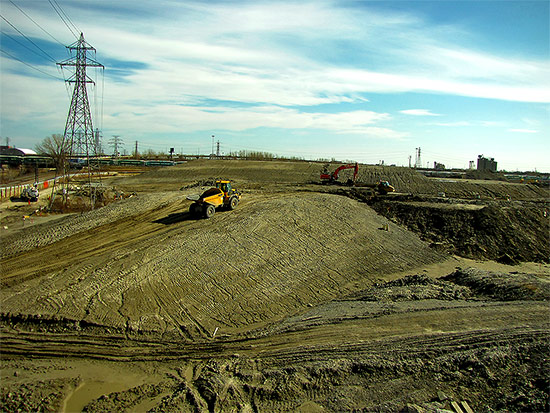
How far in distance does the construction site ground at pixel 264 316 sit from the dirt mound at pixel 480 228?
0.23 meters

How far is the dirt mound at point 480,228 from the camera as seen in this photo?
80.6 ft

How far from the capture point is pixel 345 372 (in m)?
9.34

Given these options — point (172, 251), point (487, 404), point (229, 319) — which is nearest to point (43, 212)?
point (172, 251)

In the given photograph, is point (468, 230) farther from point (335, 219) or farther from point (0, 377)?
point (0, 377)

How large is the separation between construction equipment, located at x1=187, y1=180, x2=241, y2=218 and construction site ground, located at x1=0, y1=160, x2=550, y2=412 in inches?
32.7

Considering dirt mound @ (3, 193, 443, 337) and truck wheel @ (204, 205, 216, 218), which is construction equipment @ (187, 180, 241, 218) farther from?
dirt mound @ (3, 193, 443, 337)

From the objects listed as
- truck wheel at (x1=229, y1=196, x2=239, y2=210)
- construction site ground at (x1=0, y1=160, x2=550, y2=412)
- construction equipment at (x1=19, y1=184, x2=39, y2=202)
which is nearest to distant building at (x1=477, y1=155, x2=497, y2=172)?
construction site ground at (x1=0, y1=160, x2=550, y2=412)

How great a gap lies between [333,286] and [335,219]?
310 inches

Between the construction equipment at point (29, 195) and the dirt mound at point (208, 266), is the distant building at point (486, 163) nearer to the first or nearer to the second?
the dirt mound at point (208, 266)

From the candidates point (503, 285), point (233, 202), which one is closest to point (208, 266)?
point (233, 202)

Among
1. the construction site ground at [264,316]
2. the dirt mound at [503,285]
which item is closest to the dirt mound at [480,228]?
the construction site ground at [264,316]

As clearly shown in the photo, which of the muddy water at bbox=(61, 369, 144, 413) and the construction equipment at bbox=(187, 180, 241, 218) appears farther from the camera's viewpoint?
the construction equipment at bbox=(187, 180, 241, 218)

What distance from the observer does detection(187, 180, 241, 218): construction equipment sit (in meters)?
22.3

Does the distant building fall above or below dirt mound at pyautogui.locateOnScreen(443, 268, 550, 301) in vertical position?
above
